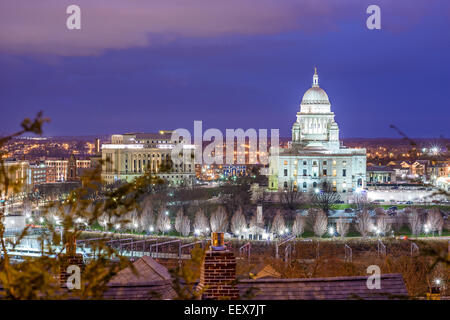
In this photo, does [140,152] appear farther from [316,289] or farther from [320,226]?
[316,289]

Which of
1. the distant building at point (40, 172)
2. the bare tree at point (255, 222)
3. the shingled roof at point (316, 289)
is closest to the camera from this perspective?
the shingled roof at point (316, 289)

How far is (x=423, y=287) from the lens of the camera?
31.6m

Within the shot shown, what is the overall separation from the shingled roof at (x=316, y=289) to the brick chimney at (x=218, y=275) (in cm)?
96

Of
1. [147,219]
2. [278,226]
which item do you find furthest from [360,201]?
[147,219]

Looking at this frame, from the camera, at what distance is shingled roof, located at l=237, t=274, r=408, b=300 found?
14320 mm

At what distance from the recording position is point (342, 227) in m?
56.5

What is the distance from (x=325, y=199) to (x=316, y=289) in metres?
61.5

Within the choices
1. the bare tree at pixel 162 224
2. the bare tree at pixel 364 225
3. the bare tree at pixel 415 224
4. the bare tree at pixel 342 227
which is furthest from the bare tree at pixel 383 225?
the bare tree at pixel 162 224

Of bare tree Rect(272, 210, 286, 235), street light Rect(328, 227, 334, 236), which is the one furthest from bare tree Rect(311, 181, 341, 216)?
bare tree Rect(272, 210, 286, 235)

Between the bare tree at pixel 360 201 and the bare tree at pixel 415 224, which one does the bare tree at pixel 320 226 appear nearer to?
the bare tree at pixel 415 224

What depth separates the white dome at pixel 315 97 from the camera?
369 ft
